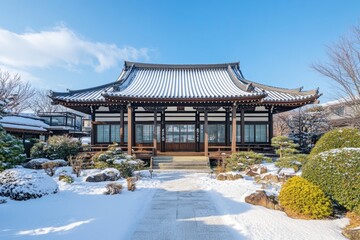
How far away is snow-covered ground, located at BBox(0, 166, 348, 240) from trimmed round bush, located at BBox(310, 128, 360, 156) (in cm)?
224

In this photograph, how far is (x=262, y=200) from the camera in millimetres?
6055

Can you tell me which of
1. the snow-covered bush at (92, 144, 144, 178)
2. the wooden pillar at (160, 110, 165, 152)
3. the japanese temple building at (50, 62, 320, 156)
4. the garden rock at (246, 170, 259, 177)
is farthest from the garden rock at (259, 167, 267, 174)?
the wooden pillar at (160, 110, 165, 152)

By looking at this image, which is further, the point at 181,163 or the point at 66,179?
the point at 181,163

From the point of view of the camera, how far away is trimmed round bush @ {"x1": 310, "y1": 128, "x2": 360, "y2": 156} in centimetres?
669

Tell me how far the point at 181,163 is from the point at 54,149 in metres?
8.32

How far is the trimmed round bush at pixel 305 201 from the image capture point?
208 inches

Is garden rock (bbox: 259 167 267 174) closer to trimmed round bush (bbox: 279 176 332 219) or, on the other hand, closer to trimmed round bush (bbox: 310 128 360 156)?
trimmed round bush (bbox: 310 128 360 156)

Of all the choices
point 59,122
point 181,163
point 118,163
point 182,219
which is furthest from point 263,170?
point 59,122

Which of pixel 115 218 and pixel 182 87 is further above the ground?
pixel 182 87

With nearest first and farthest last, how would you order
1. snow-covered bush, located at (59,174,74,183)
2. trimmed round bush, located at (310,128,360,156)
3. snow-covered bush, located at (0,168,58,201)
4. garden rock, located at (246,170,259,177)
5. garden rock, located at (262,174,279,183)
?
snow-covered bush, located at (0,168,58,201) < trimmed round bush, located at (310,128,360,156) < snow-covered bush, located at (59,174,74,183) < garden rock, located at (262,174,279,183) < garden rock, located at (246,170,259,177)

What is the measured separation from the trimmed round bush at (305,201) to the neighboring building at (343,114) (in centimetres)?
907

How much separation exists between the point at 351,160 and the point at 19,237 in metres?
7.98

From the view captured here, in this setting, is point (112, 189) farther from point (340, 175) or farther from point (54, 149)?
point (54, 149)

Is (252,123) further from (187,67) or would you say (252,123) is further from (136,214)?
(136,214)
